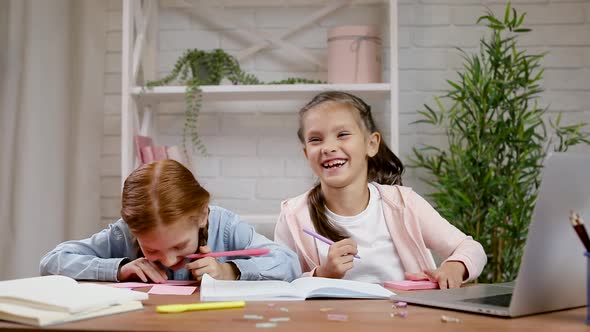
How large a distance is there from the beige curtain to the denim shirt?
1030 mm

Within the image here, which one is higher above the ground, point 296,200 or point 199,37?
point 199,37

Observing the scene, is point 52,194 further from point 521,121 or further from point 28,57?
point 521,121

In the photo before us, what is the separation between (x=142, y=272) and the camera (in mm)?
1392

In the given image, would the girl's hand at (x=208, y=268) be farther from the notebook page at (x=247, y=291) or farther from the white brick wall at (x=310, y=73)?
the white brick wall at (x=310, y=73)

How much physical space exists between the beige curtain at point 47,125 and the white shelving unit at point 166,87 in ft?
0.72

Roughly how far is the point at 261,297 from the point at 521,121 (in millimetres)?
1773

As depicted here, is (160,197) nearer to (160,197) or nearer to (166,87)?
(160,197)

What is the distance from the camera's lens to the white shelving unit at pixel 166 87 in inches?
102

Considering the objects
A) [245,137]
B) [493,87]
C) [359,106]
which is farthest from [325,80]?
[359,106]

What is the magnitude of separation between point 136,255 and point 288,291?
0.59m

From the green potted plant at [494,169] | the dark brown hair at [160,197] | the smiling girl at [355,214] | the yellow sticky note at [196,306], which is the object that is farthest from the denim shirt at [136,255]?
the green potted plant at [494,169]

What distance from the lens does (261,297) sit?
3.60 ft

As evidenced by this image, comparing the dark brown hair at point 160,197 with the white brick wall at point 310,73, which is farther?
the white brick wall at point 310,73

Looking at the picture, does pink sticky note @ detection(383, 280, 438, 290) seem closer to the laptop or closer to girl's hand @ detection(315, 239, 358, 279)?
girl's hand @ detection(315, 239, 358, 279)
